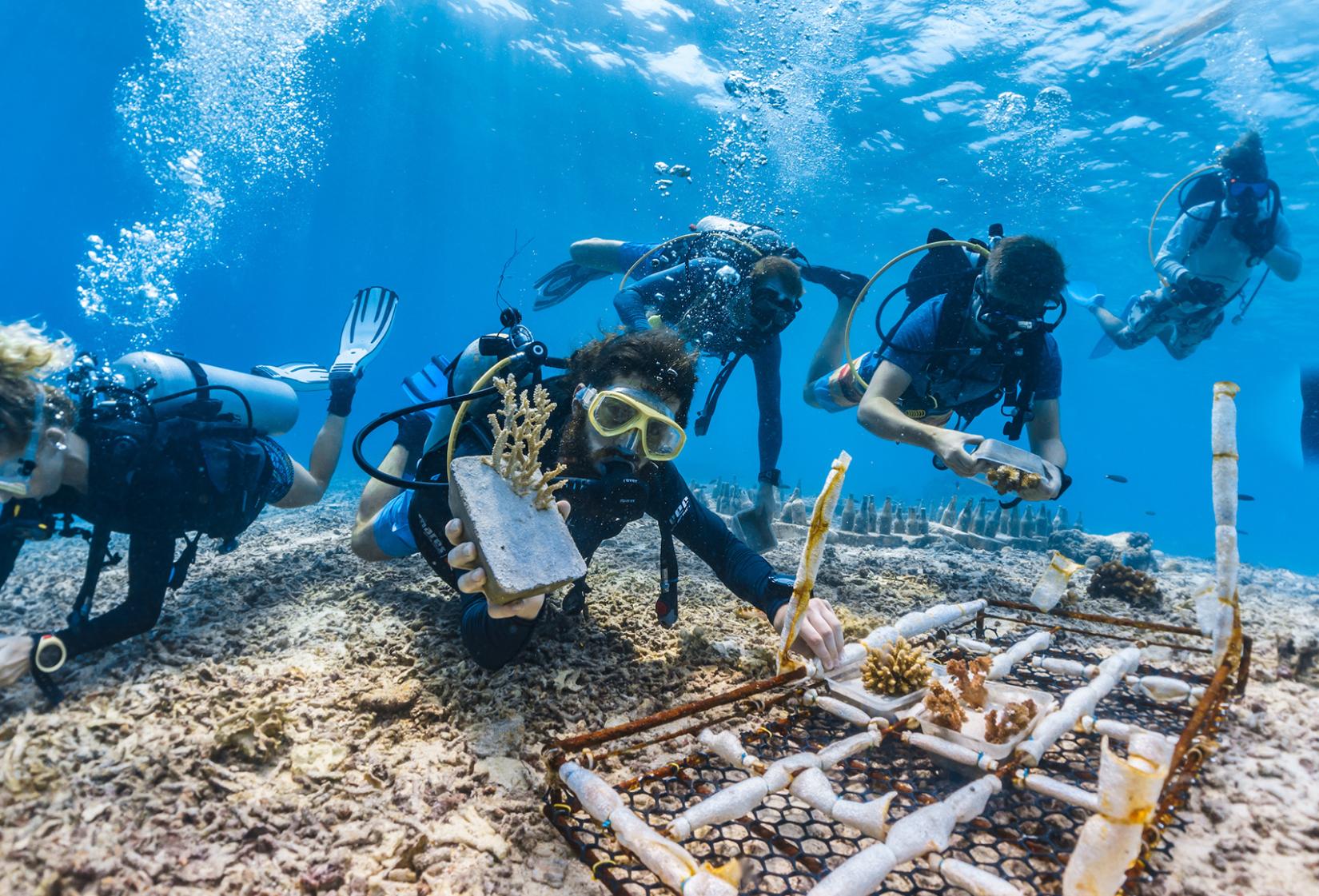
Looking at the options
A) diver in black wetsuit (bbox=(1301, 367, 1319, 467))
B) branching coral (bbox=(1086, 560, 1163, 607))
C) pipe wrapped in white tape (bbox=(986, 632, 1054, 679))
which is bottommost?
pipe wrapped in white tape (bbox=(986, 632, 1054, 679))

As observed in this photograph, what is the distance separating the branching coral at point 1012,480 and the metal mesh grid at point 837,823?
1388 millimetres

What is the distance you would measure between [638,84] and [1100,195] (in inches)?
844

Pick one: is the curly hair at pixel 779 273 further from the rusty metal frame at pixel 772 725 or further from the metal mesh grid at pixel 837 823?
the metal mesh grid at pixel 837 823

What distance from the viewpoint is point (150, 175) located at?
52.8m

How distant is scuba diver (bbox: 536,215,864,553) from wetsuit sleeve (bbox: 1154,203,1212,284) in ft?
21.1

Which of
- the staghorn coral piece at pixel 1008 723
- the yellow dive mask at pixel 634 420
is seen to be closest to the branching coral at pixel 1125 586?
the staghorn coral piece at pixel 1008 723

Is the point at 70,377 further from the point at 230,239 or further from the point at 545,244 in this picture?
the point at 230,239

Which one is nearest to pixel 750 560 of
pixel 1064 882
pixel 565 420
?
pixel 565 420

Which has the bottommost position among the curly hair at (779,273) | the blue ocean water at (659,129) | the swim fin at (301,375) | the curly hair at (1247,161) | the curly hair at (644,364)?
the swim fin at (301,375)

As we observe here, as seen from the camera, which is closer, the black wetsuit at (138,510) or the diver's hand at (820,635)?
the diver's hand at (820,635)

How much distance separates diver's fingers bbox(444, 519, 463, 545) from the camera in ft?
7.60

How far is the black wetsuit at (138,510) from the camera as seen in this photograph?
347 centimetres

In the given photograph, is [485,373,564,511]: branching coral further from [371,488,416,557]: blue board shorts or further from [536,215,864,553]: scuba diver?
[536,215,864,553]: scuba diver

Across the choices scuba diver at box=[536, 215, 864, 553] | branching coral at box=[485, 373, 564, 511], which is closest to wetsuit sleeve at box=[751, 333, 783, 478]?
scuba diver at box=[536, 215, 864, 553]
